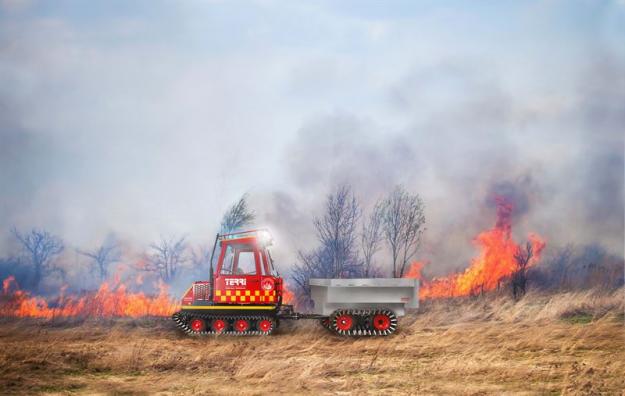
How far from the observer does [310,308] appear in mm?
25703

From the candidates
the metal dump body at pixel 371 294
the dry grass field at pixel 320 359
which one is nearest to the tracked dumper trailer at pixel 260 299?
the metal dump body at pixel 371 294

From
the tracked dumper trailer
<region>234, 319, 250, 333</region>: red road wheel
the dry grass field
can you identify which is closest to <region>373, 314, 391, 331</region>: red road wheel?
the tracked dumper trailer

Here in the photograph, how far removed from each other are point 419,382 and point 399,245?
18.6 metres

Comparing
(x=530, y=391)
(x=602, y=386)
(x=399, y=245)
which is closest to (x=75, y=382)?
(x=530, y=391)

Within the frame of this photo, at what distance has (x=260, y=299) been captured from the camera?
18875mm

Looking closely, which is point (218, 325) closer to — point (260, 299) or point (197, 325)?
point (197, 325)

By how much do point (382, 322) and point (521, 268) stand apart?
50.8 ft

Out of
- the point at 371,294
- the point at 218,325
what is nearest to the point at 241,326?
the point at 218,325

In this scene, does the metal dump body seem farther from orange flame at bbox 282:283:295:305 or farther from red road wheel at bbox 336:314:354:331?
orange flame at bbox 282:283:295:305

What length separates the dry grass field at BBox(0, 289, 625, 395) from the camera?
38.8ft

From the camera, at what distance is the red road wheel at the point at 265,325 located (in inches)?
739

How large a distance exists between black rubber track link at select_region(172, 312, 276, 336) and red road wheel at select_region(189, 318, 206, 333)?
2.7 inches

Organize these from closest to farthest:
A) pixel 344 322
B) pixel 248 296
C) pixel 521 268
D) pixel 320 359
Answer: pixel 320 359
pixel 248 296
pixel 344 322
pixel 521 268

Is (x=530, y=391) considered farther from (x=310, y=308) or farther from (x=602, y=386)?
→ (x=310, y=308)
